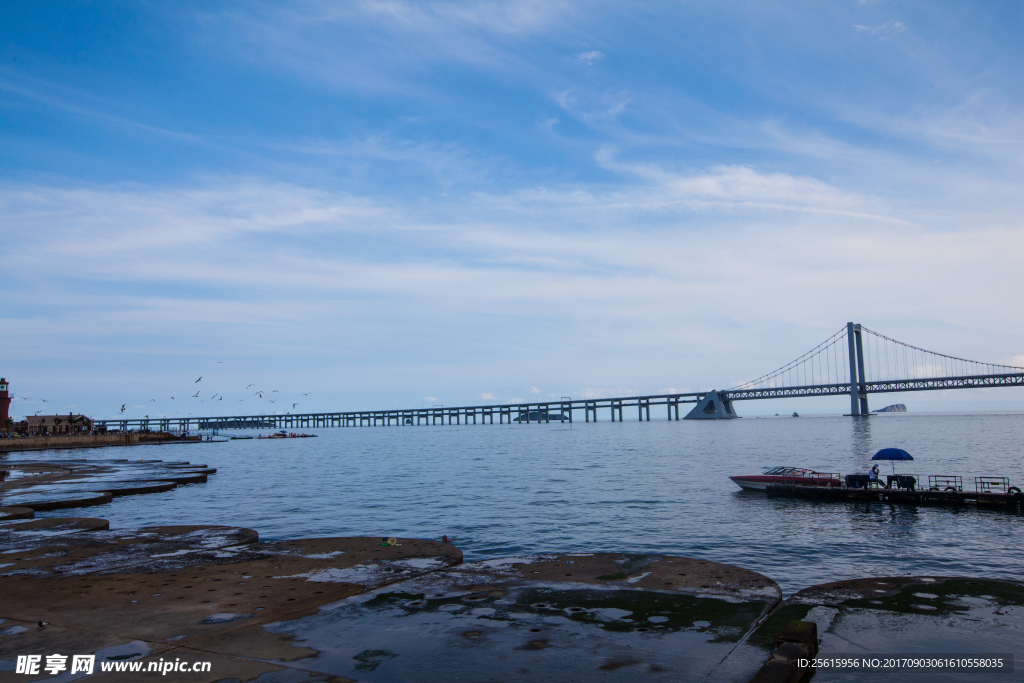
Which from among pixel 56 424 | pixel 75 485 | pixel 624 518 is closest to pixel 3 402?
pixel 56 424

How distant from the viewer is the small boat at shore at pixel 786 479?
4262cm

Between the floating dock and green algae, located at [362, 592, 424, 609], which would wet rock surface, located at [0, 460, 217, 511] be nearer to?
green algae, located at [362, 592, 424, 609]

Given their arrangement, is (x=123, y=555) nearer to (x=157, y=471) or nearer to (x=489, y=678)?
(x=489, y=678)

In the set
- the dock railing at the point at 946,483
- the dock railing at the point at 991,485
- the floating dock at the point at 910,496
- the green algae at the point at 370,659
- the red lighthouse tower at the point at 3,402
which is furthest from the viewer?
the red lighthouse tower at the point at 3,402

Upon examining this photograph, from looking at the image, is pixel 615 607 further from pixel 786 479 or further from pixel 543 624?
pixel 786 479

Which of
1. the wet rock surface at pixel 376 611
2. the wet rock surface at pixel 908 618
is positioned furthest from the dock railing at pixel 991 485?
the wet rock surface at pixel 376 611

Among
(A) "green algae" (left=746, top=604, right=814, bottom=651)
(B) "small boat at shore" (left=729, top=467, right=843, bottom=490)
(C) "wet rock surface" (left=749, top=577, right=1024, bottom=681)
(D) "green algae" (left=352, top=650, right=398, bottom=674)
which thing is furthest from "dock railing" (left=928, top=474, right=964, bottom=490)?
(D) "green algae" (left=352, top=650, right=398, bottom=674)

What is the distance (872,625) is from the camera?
12680 mm

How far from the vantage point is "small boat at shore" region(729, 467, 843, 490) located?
42625mm

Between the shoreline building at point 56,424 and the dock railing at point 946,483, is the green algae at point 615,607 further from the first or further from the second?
the shoreline building at point 56,424

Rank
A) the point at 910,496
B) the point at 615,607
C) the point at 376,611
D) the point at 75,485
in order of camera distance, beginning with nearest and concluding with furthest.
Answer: the point at 376,611 → the point at 615,607 → the point at 910,496 → the point at 75,485

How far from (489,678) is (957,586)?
Answer: 40.5ft

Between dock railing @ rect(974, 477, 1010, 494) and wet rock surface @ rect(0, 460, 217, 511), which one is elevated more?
wet rock surface @ rect(0, 460, 217, 511)

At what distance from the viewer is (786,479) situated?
140 feet
